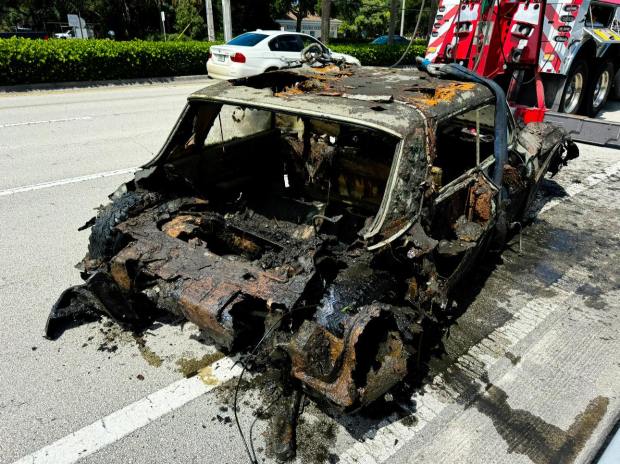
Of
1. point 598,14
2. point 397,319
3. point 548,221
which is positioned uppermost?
point 598,14

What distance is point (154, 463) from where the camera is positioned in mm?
2555

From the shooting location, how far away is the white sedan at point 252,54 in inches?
525

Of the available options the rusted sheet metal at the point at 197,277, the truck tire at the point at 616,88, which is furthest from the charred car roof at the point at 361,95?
the truck tire at the point at 616,88

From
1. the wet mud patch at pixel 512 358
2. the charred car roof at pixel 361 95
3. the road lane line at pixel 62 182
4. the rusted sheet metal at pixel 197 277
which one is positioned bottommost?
the wet mud patch at pixel 512 358

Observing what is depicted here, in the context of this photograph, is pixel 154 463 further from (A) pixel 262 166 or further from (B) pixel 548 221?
(B) pixel 548 221

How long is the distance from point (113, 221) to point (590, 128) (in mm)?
7758

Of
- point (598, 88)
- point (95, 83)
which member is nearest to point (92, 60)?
point (95, 83)

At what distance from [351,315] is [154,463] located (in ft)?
4.40

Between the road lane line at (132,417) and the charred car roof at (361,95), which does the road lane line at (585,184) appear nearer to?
the charred car roof at (361,95)

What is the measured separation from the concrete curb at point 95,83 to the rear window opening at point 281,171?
11.8 metres

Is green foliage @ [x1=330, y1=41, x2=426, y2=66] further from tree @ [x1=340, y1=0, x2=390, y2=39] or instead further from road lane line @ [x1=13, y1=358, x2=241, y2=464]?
tree @ [x1=340, y1=0, x2=390, y2=39]

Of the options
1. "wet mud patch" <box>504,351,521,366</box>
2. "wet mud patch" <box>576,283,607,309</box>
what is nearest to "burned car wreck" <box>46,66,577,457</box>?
"wet mud patch" <box>504,351,521,366</box>

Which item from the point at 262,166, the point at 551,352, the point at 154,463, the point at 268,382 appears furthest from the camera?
the point at 262,166

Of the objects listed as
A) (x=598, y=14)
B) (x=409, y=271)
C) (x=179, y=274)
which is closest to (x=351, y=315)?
(x=409, y=271)
